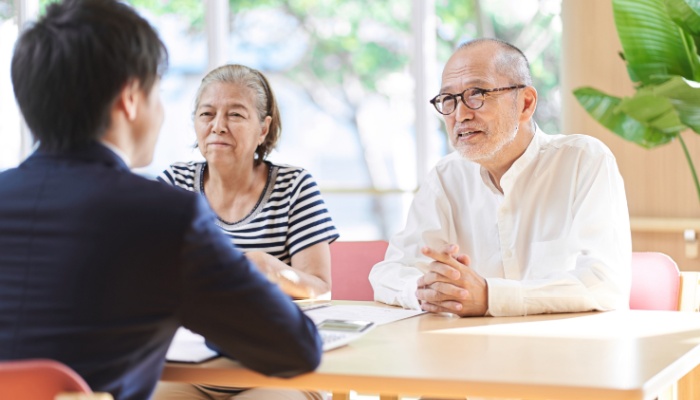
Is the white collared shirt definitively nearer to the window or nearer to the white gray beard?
the white gray beard

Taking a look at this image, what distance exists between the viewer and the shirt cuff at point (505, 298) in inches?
77.8

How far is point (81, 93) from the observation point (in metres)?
1.27

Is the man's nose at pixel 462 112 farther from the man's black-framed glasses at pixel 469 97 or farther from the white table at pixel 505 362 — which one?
the white table at pixel 505 362

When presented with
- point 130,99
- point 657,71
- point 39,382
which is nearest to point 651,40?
point 657,71

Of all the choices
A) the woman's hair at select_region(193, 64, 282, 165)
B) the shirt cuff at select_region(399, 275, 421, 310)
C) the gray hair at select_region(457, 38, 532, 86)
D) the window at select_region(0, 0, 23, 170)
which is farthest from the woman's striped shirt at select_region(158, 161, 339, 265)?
the window at select_region(0, 0, 23, 170)

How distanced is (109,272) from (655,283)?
1697mm

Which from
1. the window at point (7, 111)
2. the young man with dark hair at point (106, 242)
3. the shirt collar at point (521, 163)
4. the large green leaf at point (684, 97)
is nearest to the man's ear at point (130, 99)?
the young man with dark hair at point (106, 242)

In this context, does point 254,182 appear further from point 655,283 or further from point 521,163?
point 655,283

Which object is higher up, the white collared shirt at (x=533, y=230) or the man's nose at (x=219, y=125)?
the man's nose at (x=219, y=125)

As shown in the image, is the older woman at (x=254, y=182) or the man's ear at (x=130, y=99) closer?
the man's ear at (x=130, y=99)

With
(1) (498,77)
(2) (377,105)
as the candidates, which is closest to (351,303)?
(1) (498,77)

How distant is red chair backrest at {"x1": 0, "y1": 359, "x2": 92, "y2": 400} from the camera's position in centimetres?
100

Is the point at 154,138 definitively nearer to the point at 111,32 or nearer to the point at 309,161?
the point at 111,32

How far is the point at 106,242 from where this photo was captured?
3.98 ft
